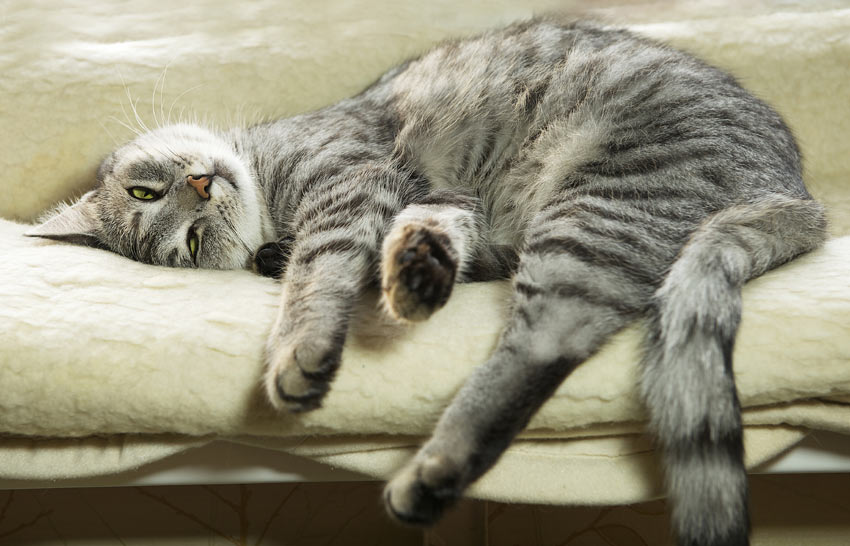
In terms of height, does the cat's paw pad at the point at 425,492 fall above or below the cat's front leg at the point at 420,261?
below

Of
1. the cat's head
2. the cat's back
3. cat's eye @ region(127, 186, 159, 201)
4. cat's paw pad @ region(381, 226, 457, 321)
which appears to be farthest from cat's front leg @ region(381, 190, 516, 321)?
cat's eye @ region(127, 186, 159, 201)

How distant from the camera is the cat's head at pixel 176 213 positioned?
1352mm

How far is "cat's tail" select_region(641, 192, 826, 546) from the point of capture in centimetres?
81

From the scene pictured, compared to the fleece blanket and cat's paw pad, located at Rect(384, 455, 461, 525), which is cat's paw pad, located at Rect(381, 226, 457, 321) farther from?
cat's paw pad, located at Rect(384, 455, 461, 525)

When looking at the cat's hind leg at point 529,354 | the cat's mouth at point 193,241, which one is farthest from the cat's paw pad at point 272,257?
the cat's hind leg at point 529,354

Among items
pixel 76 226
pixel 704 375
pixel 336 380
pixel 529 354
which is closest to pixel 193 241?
pixel 76 226

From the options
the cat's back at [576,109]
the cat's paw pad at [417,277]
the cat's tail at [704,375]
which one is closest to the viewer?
the cat's tail at [704,375]

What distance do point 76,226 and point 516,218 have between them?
925 mm

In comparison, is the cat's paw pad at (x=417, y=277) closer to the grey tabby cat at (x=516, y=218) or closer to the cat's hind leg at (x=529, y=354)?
the grey tabby cat at (x=516, y=218)

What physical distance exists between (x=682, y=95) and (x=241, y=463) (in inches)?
37.7

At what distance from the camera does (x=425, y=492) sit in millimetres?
847

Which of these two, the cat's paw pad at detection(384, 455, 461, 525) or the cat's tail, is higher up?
the cat's tail

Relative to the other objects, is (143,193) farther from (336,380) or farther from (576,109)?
(576,109)

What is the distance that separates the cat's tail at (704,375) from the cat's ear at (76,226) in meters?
1.13
